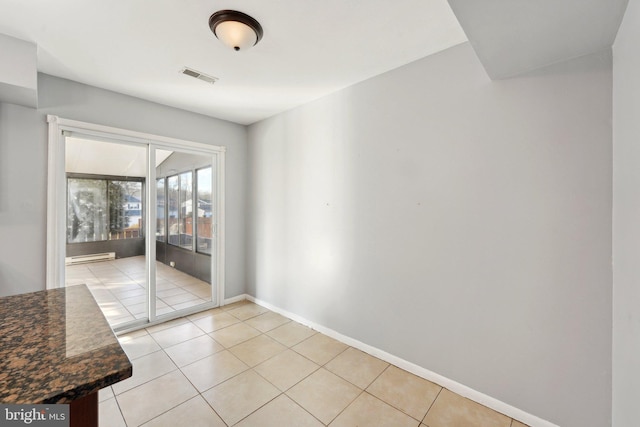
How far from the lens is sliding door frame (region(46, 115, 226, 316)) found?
2439mm

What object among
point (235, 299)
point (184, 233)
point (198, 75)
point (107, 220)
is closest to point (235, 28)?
point (198, 75)

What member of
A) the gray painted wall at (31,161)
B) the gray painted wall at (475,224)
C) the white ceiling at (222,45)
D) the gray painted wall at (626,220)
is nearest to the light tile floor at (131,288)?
the gray painted wall at (31,161)

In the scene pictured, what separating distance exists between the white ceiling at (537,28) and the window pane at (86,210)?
367cm

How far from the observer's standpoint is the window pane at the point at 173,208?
3.82 metres

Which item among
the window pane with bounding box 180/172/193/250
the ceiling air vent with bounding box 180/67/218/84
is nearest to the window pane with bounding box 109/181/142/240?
the window pane with bounding box 180/172/193/250

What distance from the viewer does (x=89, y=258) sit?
3348mm

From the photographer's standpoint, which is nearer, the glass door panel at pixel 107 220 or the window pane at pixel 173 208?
the glass door panel at pixel 107 220

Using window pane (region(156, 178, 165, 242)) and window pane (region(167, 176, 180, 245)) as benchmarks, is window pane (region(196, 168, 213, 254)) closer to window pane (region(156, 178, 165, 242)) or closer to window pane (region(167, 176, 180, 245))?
window pane (region(167, 176, 180, 245))

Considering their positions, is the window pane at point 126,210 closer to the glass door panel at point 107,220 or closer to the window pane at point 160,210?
the glass door panel at point 107,220

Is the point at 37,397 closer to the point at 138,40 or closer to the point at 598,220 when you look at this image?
the point at 138,40

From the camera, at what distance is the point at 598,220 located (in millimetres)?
1535

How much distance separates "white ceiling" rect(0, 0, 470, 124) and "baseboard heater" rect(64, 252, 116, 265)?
71.7 inches

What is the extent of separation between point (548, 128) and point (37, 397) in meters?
2.54

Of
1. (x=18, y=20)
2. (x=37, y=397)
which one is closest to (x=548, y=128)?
(x=37, y=397)
